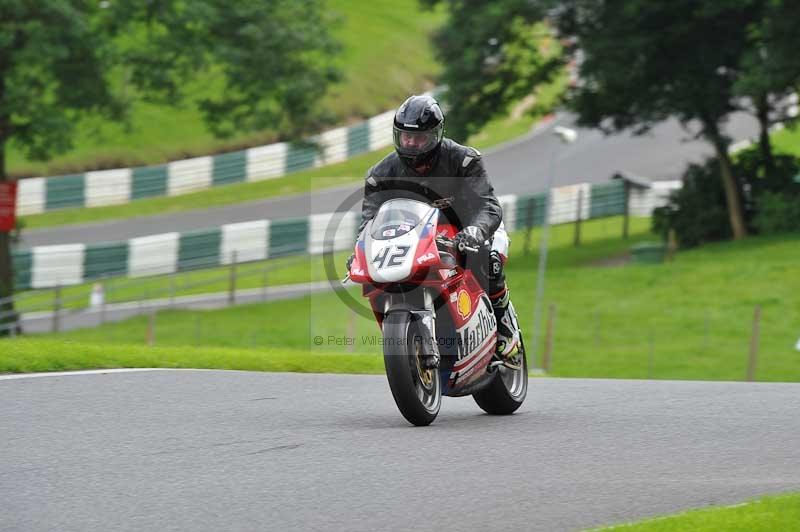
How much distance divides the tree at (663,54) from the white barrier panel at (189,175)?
1550cm

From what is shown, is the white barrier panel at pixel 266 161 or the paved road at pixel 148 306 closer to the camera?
the paved road at pixel 148 306

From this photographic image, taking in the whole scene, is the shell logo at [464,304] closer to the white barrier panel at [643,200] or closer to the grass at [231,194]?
the grass at [231,194]

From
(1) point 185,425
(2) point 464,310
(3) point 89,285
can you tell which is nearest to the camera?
(1) point 185,425

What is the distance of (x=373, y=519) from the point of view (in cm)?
586

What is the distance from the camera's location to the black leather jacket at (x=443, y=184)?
870cm

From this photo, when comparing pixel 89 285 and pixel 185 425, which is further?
pixel 89 285

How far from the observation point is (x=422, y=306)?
836 centimetres

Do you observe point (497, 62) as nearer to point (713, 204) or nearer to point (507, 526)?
point (713, 204)

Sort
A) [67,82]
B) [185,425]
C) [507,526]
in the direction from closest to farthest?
[507,526], [185,425], [67,82]

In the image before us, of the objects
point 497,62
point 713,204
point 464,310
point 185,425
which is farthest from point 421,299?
point 713,204

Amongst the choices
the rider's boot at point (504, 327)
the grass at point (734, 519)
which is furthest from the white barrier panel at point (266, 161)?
the grass at point (734, 519)

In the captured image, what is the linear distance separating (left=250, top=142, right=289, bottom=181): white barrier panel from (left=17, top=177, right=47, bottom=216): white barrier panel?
292 inches

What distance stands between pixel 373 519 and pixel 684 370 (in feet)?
63.4

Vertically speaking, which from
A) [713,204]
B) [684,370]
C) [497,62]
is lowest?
[684,370]
